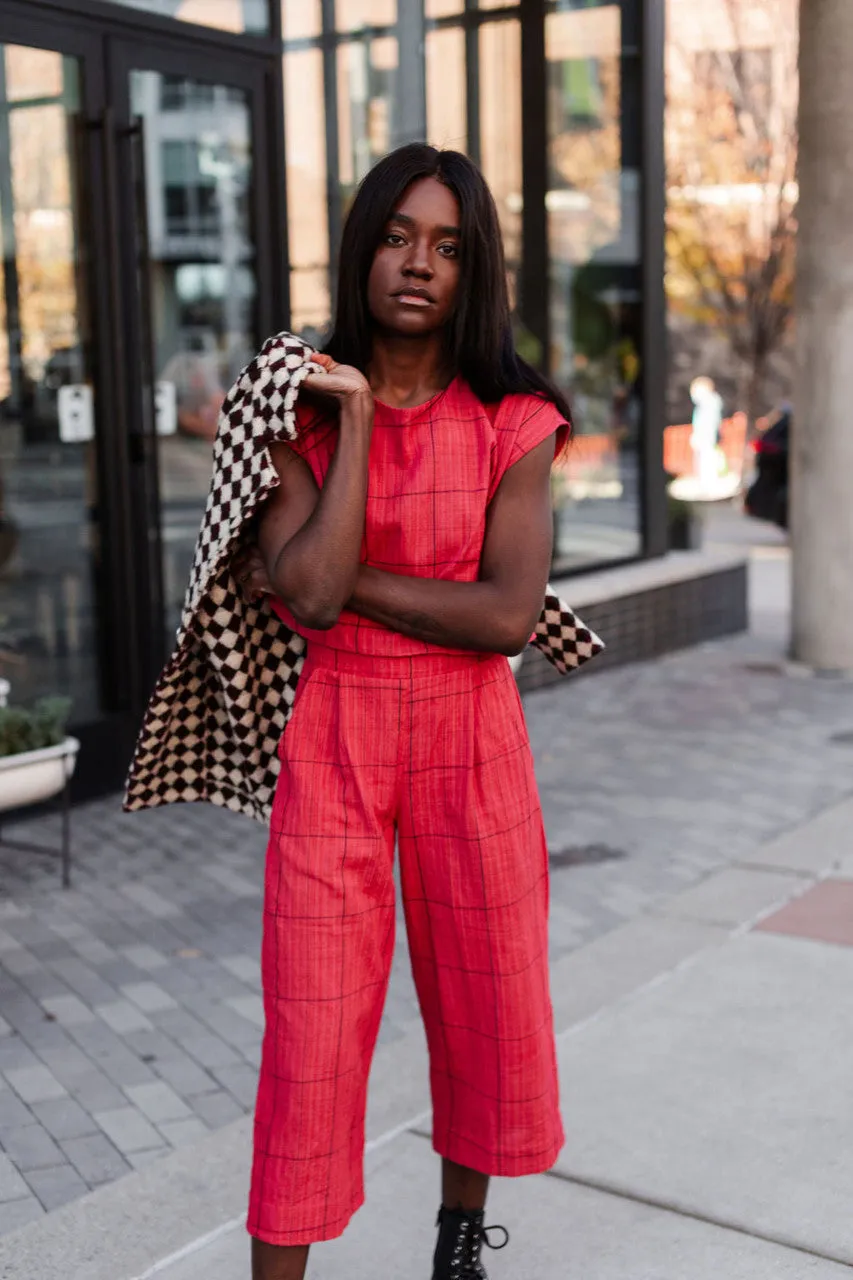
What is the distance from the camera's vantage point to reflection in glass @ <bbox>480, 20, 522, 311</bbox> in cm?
874

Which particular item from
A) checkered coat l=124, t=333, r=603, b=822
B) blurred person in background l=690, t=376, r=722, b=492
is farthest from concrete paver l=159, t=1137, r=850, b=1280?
blurred person in background l=690, t=376, r=722, b=492

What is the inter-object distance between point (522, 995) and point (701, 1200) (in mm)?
885

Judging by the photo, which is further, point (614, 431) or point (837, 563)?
point (614, 431)

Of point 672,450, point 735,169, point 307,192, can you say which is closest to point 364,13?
point 307,192

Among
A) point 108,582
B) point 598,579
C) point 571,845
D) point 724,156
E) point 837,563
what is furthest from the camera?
point 724,156

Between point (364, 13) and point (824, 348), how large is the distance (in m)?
2.90

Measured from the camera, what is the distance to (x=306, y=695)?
2.41m

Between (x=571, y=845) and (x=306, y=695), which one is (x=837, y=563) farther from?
(x=306, y=695)

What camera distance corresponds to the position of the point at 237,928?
481cm

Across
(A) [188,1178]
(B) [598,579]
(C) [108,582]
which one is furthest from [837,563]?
(A) [188,1178]

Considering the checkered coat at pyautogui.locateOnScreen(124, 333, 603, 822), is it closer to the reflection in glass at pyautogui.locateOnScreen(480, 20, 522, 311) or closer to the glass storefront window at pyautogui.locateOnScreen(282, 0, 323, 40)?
the glass storefront window at pyautogui.locateOnScreen(282, 0, 323, 40)

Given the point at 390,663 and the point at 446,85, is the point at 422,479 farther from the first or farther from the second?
the point at 446,85

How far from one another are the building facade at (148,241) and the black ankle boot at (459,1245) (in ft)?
12.6

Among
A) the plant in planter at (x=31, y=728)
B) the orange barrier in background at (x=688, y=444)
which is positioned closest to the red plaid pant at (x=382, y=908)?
the plant in planter at (x=31, y=728)
